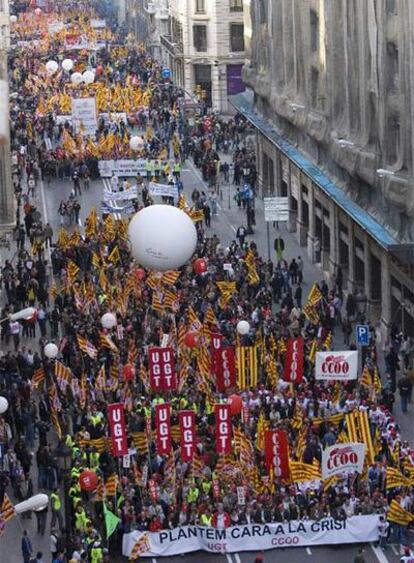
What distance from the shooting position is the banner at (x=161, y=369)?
45469 mm

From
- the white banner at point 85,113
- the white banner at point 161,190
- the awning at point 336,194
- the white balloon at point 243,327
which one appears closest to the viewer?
the white balloon at point 243,327

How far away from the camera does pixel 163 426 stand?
40.5 metres

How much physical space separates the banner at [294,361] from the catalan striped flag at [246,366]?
0.94 meters

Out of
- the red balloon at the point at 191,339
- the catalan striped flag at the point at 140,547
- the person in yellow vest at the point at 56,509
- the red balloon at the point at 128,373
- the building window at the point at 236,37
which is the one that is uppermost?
the building window at the point at 236,37

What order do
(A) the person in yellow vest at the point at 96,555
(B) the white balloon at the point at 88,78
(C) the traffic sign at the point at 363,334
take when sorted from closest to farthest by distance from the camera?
(A) the person in yellow vest at the point at 96,555 → (C) the traffic sign at the point at 363,334 → (B) the white balloon at the point at 88,78

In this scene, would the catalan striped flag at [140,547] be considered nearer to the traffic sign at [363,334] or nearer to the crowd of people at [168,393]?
the crowd of people at [168,393]

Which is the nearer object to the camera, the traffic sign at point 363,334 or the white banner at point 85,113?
the traffic sign at point 363,334

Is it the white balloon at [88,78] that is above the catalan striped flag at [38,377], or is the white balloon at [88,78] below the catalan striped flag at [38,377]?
above

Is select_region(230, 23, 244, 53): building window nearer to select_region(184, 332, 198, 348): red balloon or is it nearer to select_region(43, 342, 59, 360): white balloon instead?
select_region(184, 332, 198, 348): red balloon

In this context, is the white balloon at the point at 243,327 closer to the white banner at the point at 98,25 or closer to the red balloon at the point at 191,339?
the red balloon at the point at 191,339

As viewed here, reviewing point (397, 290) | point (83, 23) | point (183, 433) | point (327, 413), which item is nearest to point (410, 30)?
point (397, 290)

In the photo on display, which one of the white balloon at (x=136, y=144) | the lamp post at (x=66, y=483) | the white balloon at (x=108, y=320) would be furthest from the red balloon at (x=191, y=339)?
the white balloon at (x=136, y=144)

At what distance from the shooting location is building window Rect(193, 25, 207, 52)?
122 meters

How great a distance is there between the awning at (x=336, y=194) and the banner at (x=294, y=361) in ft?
22.6
